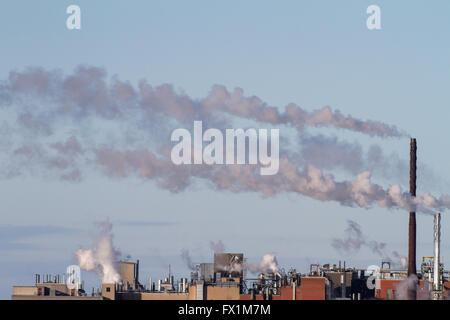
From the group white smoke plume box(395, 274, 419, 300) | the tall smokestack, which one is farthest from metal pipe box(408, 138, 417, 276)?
white smoke plume box(395, 274, 419, 300)

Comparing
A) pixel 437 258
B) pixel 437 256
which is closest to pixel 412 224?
pixel 437 256

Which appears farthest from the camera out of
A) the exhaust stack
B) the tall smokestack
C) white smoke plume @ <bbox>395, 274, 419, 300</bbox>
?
white smoke plume @ <bbox>395, 274, 419, 300</bbox>

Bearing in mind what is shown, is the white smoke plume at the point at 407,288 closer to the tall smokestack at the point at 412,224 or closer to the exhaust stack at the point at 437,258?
the tall smokestack at the point at 412,224

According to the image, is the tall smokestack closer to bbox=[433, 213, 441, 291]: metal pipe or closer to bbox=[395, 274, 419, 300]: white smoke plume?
bbox=[395, 274, 419, 300]: white smoke plume

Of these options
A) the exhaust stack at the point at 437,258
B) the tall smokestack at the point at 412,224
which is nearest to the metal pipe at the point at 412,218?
the tall smokestack at the point at 412,224

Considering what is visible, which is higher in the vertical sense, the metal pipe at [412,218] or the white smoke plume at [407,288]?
the metal pipe at [412,218]

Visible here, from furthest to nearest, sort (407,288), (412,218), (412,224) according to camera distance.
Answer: (407,288), (412,224), (412,218)

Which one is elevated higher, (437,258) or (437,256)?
(437,256)

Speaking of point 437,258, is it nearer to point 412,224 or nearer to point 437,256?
point 437,256

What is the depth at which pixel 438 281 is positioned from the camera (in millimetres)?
161625

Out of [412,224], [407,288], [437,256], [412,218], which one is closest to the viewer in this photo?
[412,218]
